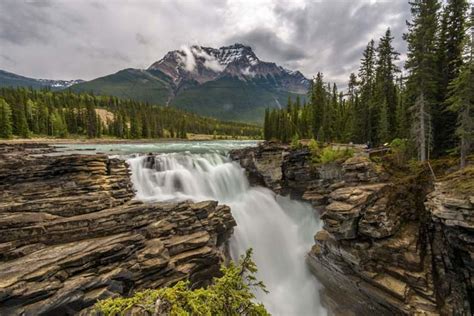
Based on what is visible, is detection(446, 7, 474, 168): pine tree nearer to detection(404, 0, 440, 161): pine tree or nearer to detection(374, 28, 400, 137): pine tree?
detection(404, 0, 440, 161): pine tree

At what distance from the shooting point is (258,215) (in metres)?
25.1

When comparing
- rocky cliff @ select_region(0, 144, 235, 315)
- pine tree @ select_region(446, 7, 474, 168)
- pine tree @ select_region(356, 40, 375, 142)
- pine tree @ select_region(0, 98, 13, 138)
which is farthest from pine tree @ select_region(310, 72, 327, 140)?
pine tree @ select_region(0, 98, 13, 138)

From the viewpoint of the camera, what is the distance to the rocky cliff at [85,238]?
10438 millimetres

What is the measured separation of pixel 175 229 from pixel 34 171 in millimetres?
14394

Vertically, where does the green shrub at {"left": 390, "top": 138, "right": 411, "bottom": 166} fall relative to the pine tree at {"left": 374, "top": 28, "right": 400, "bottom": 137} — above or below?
below

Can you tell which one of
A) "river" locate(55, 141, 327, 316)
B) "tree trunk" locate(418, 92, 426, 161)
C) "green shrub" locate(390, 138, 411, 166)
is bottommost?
"river" locate(55, 141, 327, 316)

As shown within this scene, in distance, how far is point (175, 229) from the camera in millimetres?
16562

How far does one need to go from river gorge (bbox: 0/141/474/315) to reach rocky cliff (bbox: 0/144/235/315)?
2.5 inches

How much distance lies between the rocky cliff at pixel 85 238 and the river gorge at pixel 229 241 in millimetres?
64

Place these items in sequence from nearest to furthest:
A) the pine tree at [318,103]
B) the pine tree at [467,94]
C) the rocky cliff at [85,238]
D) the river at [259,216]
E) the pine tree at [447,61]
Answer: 1. the rocky cliff at [85,238]
2. the pine tree at [467,94]
3. the river at [259,216]
4. the pine tree at [447,61]
5. the pine tree at [318,103]

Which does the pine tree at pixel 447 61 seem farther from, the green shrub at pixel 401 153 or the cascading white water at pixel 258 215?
the cascading white water at pixel 258 215

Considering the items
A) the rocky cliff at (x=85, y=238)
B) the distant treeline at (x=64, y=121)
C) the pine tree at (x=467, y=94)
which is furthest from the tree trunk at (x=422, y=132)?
the distant treeline at (x=64, y=121)

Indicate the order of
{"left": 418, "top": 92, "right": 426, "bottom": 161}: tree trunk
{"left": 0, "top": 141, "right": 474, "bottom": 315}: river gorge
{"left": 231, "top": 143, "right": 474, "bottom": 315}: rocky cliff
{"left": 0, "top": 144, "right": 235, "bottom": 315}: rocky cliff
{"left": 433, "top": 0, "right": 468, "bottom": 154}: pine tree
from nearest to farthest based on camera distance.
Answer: {"left": 0, "top": 144, "right": 235, "bottom": 315}: rocky cliff → {"left": 0, "top": 141, "right": 474, "bottom": 315}: river gorge → {"left": 231, "top": 143, "right": 474, "bottom": 315}: rocky cliff → {"left": 418, "top": 92, "right": 426, "bottom": 161}: tree trunk → {"left": 433, "top": 0, "right": 468, "bottom": 154}: pine tree

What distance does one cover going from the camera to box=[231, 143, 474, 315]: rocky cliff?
12.1 meters
